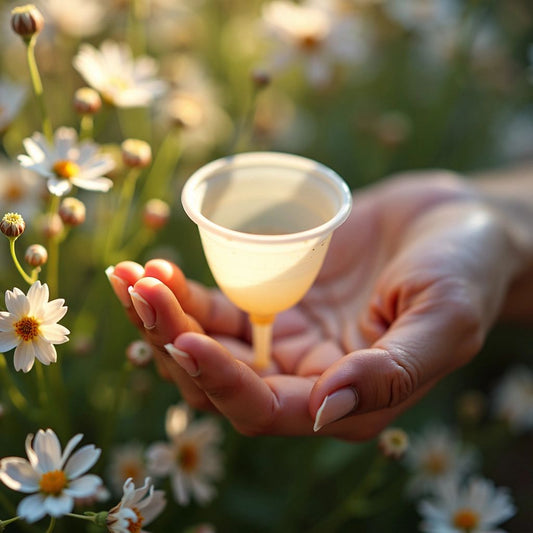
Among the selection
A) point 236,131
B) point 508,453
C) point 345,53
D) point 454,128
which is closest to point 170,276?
point 345,53

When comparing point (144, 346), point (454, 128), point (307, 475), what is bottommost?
point (307, 475)

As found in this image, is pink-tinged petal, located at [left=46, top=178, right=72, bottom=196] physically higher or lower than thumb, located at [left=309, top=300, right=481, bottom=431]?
higher

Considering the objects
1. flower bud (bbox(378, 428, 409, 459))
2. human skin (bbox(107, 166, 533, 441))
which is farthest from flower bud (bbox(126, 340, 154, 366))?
flower bud (bbox(378, 428, 409, 459))

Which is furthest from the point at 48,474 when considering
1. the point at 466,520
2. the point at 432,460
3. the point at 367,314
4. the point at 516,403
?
the point at 516,403

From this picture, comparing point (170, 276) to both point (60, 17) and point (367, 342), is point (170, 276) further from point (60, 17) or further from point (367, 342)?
point (60, 17)

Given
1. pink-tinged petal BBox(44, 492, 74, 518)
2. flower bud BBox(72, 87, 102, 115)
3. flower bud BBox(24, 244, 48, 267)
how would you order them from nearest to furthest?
1. pink-tinged petal BBox(44, 492, 74, 518)
2. flower bud BBox(24, 244, 48, 267)
3. flower bud BBox(72, 87, 102, 115)

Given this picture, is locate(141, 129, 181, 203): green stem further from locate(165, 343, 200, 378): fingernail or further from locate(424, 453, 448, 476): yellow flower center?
locate(424, 453, 448, 476): yellow flower center
